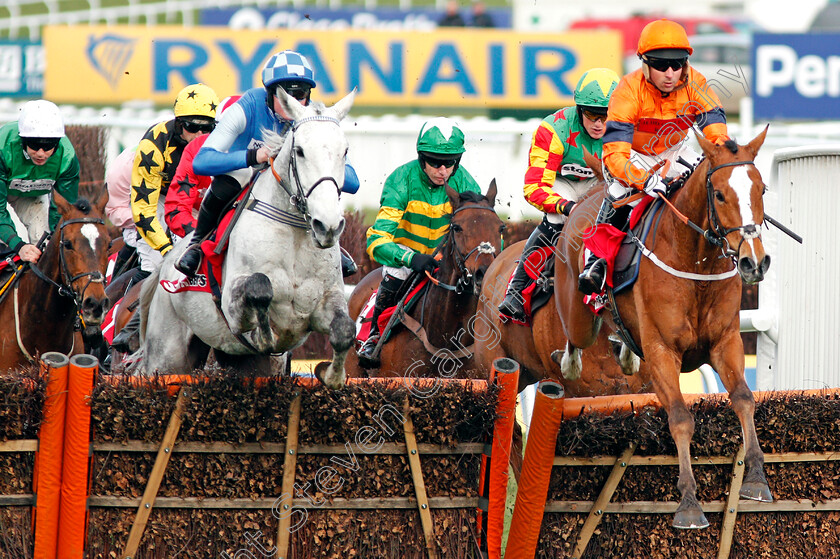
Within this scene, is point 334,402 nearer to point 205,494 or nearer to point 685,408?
Answer: point 205,494

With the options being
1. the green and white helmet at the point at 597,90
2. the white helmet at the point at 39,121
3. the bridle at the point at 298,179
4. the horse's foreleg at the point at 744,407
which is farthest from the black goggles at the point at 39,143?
the horse's foreleg at the point at 744,407

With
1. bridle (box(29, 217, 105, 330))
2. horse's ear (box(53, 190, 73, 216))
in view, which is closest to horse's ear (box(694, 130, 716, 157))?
bridle (box(29, 217, 105, 330))

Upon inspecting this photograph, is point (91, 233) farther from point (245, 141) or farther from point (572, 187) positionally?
point (572, 187)

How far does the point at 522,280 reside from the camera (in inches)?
287

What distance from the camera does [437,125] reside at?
7457mm

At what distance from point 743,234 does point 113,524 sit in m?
3.25

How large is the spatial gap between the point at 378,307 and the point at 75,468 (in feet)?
10.2

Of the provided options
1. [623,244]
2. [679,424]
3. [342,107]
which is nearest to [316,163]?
[342,107]

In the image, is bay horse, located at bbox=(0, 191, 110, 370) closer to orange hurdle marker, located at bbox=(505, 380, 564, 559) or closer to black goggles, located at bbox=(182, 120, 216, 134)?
black goggles, located at bbox=(182, 120, 216, 134)

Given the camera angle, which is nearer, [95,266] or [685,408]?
[685,408]

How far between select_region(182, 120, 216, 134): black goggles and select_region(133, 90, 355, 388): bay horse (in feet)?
6.39

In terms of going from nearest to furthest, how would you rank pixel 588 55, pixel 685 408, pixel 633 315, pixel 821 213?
pixel 685 408 < pixel 633 315 < pixel 821 213 < pixel 588 55

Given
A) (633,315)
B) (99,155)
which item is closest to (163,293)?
(633,315)

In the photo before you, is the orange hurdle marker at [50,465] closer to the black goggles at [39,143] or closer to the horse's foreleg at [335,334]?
the horse's foreleg at [335,334]
